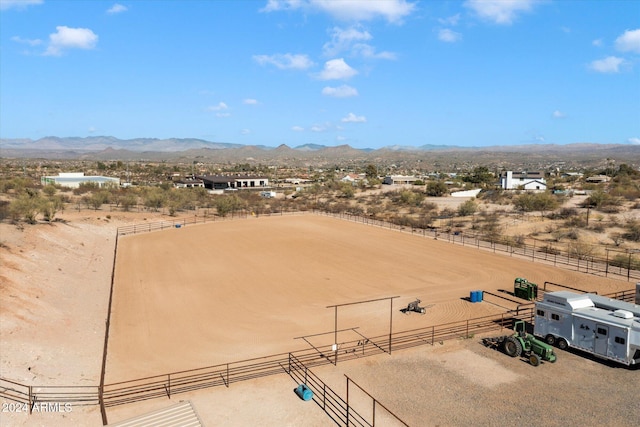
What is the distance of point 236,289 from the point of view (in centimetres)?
2614

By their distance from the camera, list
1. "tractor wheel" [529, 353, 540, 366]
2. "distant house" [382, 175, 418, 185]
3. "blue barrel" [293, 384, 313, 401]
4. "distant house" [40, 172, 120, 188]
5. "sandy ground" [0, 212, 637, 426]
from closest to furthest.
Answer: "blue barrel" [293, 384, 313, 401] → "sandy ground" [0, 212, 637, 426] → "tractor wheel" [529, 353, 540, 366] → "distant house" [40, 172, 120, 188] → "distant house" [382, 175, 418, 185]

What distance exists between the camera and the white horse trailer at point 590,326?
15.1 metres

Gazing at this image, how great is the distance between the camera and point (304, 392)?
1354cm

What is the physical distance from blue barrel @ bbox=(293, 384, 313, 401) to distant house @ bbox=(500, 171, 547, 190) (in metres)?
70.1

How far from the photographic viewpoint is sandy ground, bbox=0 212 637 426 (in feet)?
48.5

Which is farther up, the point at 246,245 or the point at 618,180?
the point at 618,180

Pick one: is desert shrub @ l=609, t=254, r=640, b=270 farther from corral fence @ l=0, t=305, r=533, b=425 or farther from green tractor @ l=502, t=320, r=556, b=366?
green tractor @ l=502, t=320, r=556, b=366

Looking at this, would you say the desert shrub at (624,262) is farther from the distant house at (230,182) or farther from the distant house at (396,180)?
the distant house at (230,182)

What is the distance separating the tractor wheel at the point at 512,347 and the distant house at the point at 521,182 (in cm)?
6400

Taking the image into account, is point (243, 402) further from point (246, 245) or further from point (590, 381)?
point (246, 245)

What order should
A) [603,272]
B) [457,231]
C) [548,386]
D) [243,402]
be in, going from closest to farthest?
[243,402]
[548,386]
[603,272]
[457,231]

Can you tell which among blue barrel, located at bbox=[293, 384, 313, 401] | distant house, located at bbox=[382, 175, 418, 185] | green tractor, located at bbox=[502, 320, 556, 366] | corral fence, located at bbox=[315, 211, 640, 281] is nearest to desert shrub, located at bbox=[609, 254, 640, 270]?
corral fence, located at bbox=[315, 211, 640, 281]

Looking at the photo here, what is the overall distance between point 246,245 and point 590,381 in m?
30.0

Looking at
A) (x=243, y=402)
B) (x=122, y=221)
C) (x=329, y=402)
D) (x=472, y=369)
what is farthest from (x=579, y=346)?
(x=122, y=221)
